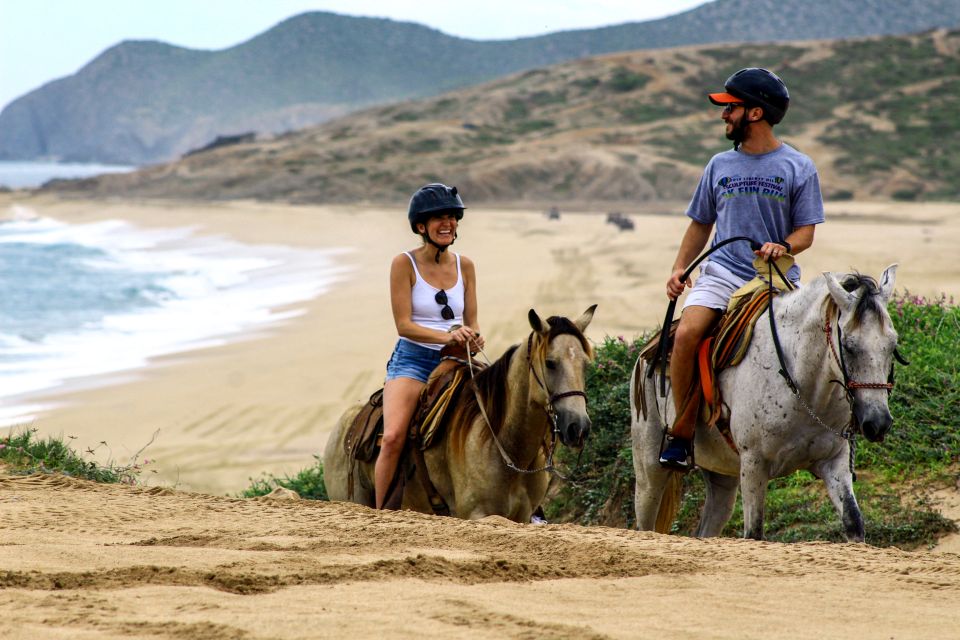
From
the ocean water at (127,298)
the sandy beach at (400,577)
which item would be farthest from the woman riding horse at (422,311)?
the ocean water at (127,298)

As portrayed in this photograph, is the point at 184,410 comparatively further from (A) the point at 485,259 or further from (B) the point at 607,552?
(A) the point at 485,259

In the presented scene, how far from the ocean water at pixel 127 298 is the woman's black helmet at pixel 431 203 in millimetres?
9487

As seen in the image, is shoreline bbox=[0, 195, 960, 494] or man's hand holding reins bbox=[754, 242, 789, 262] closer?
man's hand holding reins bbox=[754, 242, 789, 262]

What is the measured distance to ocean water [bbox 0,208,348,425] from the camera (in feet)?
62.1

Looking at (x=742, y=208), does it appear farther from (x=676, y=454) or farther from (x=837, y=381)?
(x=676, y=454)

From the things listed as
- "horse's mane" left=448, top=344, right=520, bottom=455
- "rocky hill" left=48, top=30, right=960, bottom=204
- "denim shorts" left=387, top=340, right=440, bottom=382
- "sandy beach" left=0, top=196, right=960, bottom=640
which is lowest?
"sandy beach" left=0, top=196, right=960, bottom=640

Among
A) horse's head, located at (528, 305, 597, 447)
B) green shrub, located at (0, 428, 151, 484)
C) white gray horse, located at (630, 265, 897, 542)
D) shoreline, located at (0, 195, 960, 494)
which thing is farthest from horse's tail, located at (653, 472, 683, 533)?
green shrub, located at (0, 428, 151, 484)

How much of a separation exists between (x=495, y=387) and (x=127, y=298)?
71.1ft

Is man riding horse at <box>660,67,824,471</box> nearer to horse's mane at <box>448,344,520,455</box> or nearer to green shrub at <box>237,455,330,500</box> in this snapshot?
horse's mane at <box>448,344,520,455</box>

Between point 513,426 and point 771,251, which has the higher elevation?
point 771,251

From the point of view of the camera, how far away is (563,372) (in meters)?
6.10

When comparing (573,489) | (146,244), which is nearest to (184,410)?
(573,489)

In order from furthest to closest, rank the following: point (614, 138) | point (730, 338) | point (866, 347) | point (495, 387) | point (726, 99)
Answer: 1. point (614, 138)
2. point (495, 387)
3. point (726, 99)
4. point (730, 338)
5. point (866, 347)

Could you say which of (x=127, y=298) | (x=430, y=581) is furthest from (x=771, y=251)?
(x=127, y=298)
